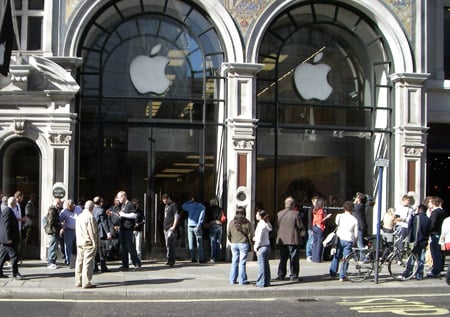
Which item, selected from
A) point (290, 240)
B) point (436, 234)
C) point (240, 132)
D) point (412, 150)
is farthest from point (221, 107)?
point (436, 234)

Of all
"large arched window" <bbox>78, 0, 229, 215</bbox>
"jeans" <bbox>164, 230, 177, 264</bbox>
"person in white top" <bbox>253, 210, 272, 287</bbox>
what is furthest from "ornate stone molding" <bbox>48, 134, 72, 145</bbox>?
"person in white top" <bbox>253, 210, 272, 287</bbox>

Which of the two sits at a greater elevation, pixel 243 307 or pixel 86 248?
pixel 86 248

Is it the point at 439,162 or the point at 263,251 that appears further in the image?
the point at 439,162

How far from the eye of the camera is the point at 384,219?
56.2 ft

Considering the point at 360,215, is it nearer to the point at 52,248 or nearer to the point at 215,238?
the point at 215,238

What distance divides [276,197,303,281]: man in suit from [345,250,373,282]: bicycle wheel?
3.57ft

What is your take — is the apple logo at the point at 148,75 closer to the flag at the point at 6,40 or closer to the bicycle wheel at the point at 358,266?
the flag at the point at 6,40

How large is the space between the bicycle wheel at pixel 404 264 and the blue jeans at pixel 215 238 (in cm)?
449

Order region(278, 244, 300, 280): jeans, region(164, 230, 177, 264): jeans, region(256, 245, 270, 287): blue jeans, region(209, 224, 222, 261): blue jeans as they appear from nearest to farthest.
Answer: region(256, 245, 270, 287): blue jeans < region(278, 244, 300, 280): jeans < region(164, 230, 177, 264): jeans < region(209, 224, 222, 261): blue jeans

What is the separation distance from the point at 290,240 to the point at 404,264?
3.05 m

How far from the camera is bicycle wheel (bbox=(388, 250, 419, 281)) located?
14.6 m

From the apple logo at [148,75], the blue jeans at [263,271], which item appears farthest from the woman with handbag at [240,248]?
the apple logo at [148,75]

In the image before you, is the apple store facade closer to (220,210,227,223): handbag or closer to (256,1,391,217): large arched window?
(256,1,391,217): large arched window

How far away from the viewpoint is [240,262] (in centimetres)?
1376
